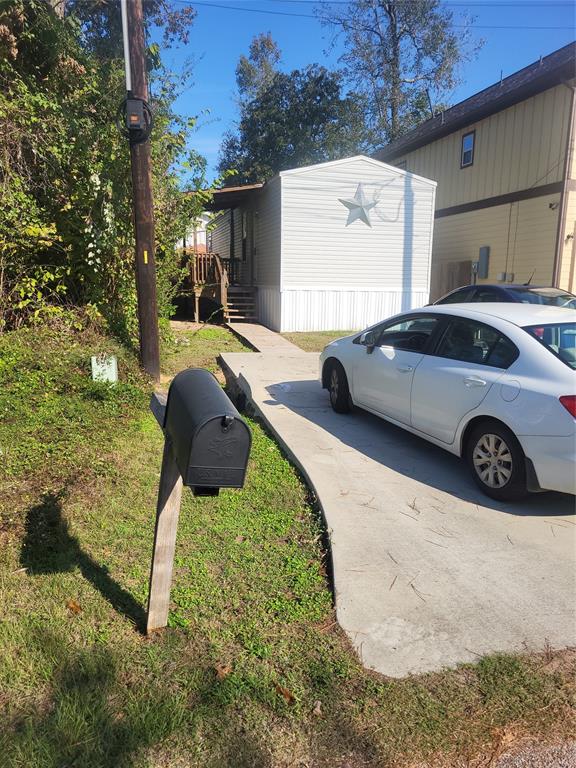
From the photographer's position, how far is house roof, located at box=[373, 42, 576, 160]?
12.6 meters

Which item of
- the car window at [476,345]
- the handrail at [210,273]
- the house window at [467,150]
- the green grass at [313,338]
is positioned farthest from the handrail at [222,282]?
the car window at [476,345]

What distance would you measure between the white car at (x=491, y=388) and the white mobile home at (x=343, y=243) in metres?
8.95

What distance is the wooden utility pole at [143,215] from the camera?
21.7 feet

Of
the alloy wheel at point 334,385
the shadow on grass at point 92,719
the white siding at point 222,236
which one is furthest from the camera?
the white siding at point 222,236

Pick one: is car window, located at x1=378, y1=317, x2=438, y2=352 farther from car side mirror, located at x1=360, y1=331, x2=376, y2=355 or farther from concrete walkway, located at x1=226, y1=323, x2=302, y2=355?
concrete walkway, located at x1=226, y1=323, x2=302, y2=355

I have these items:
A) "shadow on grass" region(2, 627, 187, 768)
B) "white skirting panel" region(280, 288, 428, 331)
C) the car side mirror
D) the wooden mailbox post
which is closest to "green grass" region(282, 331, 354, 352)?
"white skirting panel" region(280, 288, 428, 331)

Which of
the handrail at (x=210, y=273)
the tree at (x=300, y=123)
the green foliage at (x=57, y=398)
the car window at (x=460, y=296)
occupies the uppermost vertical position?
the tree at (x=300, y=123)

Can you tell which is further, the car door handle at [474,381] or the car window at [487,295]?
the car window at [487,295]

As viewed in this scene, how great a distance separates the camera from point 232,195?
16250 millimetres

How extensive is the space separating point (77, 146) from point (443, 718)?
313 inches

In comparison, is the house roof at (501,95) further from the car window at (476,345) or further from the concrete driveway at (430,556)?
the concrete driveway at (430,556)

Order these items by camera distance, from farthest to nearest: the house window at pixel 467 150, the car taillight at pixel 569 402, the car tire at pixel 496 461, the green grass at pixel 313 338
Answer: the house window at pixel 467 150
the green grass at pixel 313 338
the car tire at pixel 496 461
the car taillight at pixel 569 402

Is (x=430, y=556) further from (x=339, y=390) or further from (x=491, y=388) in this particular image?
(x=339, y=390)

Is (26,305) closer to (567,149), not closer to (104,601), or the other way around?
(104,601)
